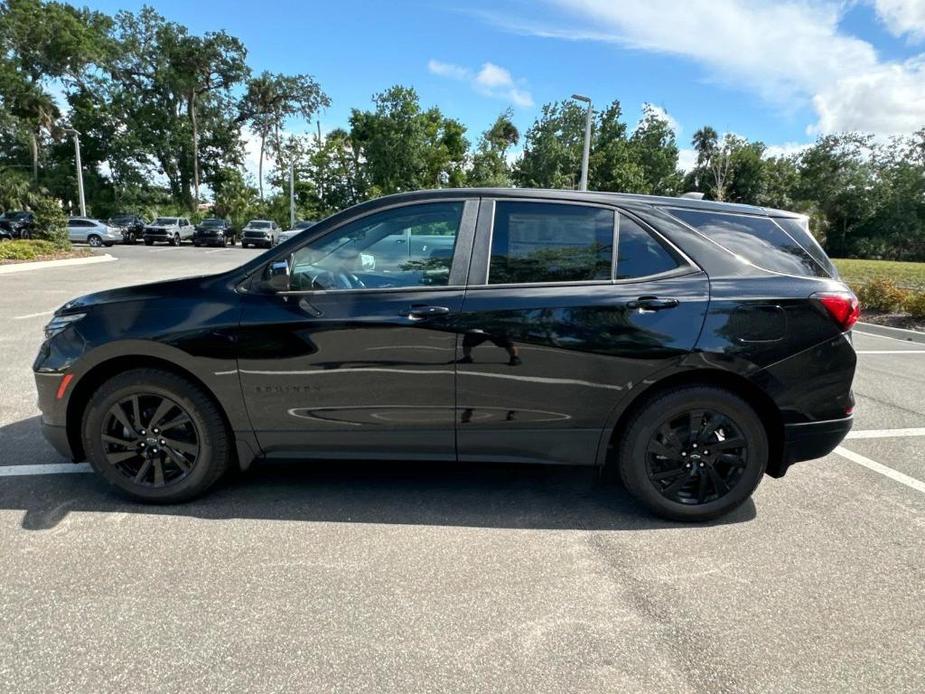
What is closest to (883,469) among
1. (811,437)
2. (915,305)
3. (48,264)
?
(811,437)

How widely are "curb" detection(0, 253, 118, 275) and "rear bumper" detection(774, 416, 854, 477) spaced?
60.8 ft

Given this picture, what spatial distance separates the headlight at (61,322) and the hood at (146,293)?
4cm

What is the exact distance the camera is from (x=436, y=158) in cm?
3997

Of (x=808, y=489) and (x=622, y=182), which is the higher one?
(x=622, y=182)

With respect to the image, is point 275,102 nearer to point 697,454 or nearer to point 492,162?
point 492,162

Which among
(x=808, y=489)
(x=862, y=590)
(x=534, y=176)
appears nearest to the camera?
(x=862, y=590)

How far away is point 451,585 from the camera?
8.89 feet

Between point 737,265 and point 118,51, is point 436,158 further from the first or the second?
point 737,265

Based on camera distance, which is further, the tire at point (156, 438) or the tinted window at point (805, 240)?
the tinted window at point (805, 240)

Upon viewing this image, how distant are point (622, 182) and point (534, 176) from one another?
34.8 ft

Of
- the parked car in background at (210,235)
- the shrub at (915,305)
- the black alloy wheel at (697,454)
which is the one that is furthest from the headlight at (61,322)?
the parked car in background at (210,235)

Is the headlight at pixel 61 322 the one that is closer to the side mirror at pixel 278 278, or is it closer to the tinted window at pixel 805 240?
the side mirror at pixel 278 278

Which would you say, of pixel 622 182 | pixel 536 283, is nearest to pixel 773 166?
pixel 622 182

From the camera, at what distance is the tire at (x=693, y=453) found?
3.21 metres
